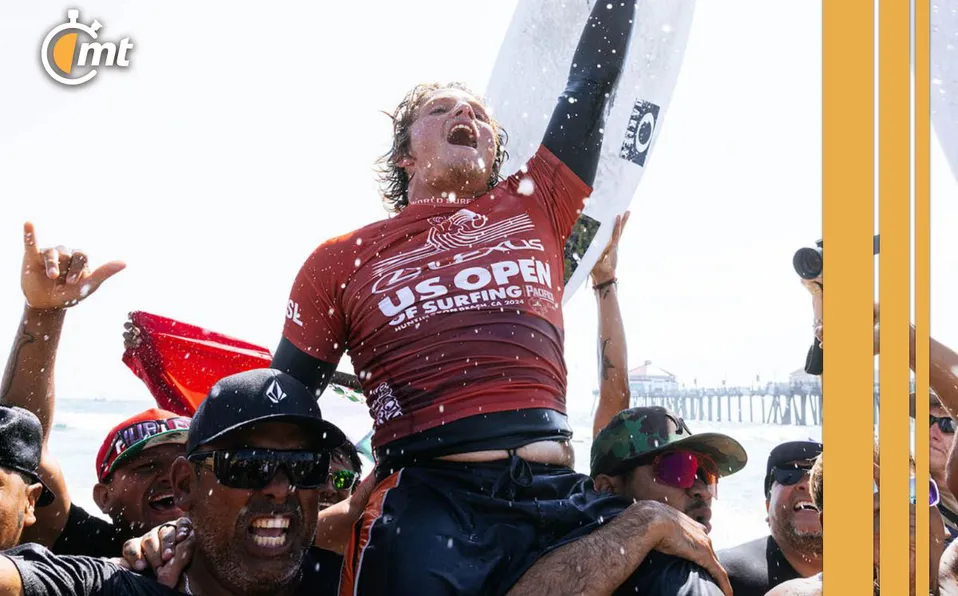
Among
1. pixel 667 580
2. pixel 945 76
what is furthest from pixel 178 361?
pixel 945 76

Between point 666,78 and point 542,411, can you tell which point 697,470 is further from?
point 666,78

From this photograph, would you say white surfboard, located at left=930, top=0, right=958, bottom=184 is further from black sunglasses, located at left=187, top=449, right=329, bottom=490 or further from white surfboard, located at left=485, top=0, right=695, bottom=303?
black sunglasses, located at left=187, top=449, right=329, bottom=490

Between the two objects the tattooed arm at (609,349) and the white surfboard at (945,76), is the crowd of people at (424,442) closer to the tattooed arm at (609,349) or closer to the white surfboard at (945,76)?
the tattooed arm at (609,349)

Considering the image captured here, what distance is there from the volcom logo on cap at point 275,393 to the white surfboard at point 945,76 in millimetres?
2347

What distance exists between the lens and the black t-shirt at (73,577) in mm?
1874

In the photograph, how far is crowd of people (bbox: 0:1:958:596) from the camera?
6.69ft

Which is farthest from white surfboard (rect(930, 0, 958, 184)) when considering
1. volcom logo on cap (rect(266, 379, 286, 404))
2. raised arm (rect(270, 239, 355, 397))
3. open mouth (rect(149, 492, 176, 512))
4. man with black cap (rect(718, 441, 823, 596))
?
open mouth (rect(149, 492, 176, 512))

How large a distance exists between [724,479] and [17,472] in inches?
787

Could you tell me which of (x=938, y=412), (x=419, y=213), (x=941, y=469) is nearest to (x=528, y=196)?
(x=419, y=213)

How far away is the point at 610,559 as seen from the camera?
1.98 metres

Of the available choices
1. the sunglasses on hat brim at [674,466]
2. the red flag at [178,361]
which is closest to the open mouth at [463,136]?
the sunglasses on hat brim at [674,466]

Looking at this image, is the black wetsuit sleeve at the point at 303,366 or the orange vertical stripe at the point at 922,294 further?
the black wetsuit sleeve at the point at 303,366

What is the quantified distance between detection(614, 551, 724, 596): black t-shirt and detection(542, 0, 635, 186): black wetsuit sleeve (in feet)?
3.92

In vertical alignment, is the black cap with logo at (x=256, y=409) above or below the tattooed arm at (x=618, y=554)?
above
